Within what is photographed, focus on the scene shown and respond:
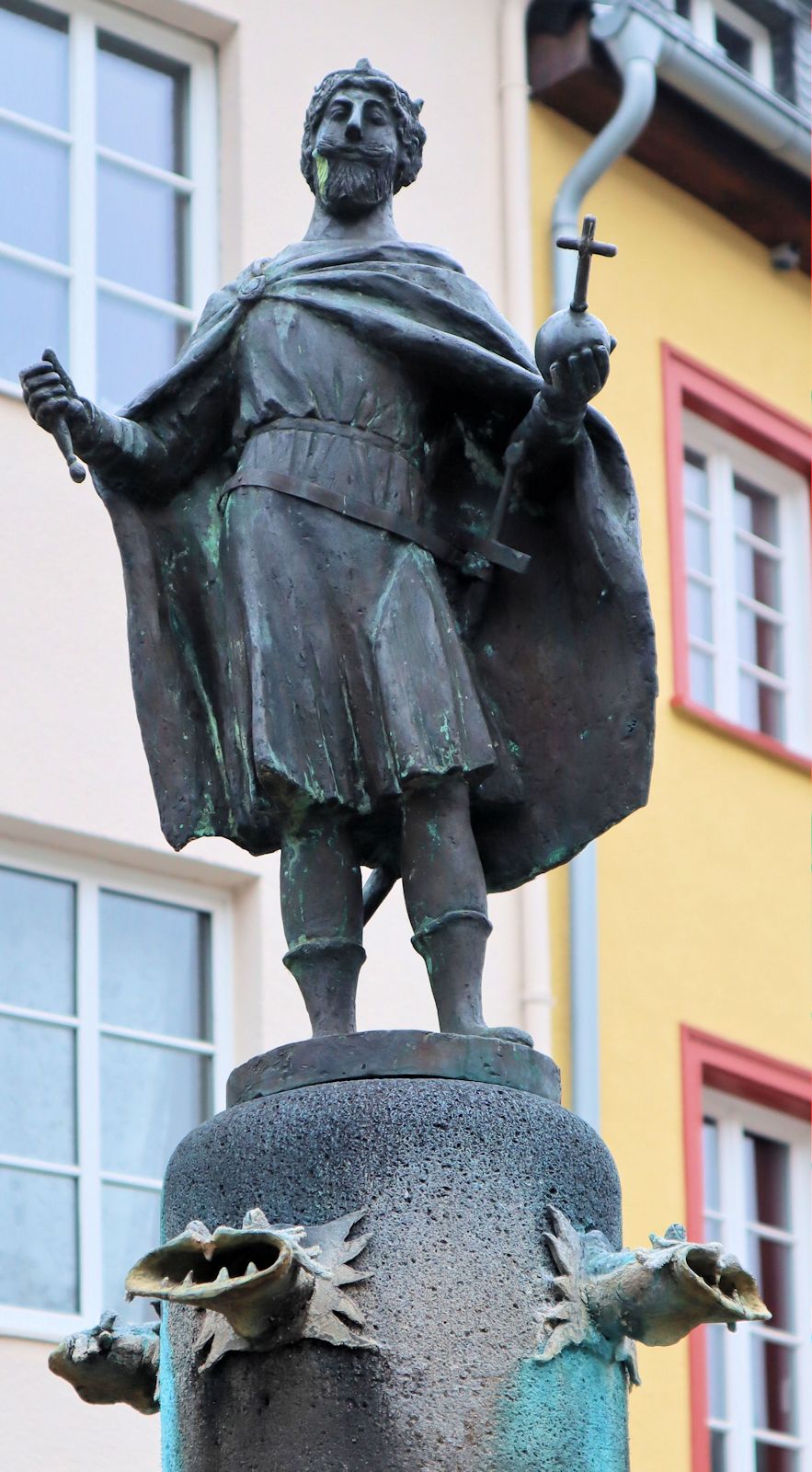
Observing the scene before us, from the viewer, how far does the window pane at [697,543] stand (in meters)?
14.1

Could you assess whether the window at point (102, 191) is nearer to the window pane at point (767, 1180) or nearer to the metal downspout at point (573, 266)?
the metal downspout at point (573, 266)

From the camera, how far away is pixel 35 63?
12.0 metres

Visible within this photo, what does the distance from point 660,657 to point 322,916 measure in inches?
303

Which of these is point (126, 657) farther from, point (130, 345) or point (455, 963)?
point (455, 963)

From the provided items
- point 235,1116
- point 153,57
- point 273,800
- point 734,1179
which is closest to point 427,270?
point 273,800

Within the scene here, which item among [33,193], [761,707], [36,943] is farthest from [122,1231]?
[761,707]

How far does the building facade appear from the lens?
10.9m

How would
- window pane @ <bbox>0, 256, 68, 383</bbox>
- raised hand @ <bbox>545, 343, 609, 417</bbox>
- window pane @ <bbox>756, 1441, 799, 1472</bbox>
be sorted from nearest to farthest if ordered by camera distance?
raised hand @ <bbox>545, 343, 609, 417</bbox>, window pane @ <bbox>0, 256, 68, 383</bbox>, window pane @ <bbox>756, 1441, 799, 1472</bbox>

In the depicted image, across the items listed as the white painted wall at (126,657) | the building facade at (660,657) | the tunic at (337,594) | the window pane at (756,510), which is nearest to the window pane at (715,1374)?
the building facade at (660,657)

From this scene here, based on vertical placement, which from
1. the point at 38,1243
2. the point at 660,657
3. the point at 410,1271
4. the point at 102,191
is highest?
the point at 102,191

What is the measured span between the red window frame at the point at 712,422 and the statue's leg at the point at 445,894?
7.65 meters

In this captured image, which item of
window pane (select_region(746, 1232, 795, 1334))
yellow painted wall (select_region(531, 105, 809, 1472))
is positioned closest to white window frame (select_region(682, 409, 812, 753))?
yellow painted wall (select_region(531, 105, 809, 1472))

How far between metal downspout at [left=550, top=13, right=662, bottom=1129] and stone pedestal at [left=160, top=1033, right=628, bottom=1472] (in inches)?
266

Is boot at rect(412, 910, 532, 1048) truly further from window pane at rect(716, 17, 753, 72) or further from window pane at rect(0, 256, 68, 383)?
window pane at rect(716, 17, 753, 72)
